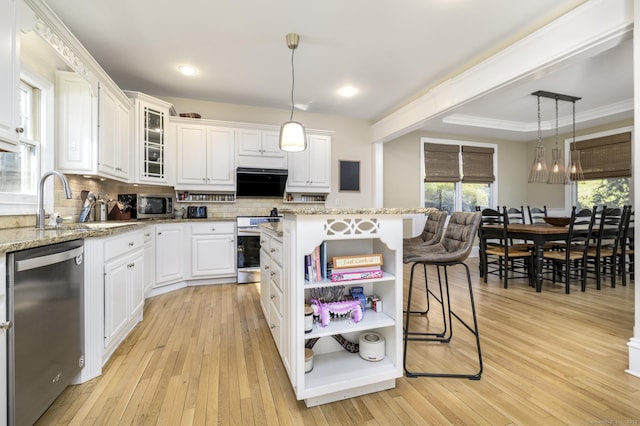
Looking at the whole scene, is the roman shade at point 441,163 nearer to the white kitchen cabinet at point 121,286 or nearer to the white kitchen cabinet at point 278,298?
the white kitchen cabinet at point 278,298

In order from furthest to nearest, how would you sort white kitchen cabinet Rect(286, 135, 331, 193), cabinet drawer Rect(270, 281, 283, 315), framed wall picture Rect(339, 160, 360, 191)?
framed wall picture Rect(339, 160, 360, 191), white kitchen cabinet Rect(286, 135, 331, 193), cabinet drawer Rect(270, 281, 283, 315)

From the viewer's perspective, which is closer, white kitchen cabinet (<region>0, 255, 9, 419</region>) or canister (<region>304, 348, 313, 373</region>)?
white kitchen cabinet (<region>0, 255, 9, 419</region>)

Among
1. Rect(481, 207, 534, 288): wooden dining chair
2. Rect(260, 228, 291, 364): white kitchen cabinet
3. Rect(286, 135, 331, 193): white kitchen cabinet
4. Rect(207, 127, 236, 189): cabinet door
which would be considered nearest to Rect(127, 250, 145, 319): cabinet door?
Rect(260, 228, 291, 364): white kitchen cabinet

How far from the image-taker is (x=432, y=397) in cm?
156

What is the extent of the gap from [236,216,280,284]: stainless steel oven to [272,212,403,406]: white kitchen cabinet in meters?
2.35

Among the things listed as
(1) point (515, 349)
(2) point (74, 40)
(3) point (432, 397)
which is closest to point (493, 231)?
(1) point (515, 349)

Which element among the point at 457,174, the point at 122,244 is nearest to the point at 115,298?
the point at 122,244

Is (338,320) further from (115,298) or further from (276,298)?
(115,298)

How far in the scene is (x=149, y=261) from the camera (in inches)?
127

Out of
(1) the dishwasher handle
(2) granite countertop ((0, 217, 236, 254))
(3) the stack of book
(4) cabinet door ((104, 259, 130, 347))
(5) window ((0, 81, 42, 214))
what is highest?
(5) window ((0, 81, 42, 214))

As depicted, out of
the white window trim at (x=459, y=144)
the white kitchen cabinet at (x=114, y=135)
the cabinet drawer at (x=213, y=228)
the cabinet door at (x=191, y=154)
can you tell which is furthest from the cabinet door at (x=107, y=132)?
the white window trim at (x=459, y=144)

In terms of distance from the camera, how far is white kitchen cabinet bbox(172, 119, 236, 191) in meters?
3.97

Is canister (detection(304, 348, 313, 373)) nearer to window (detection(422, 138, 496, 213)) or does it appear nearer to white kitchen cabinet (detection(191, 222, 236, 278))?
white kitchen cabinet (detection(191, 222, 236, 278))

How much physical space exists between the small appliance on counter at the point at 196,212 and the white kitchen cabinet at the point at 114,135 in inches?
35.1
